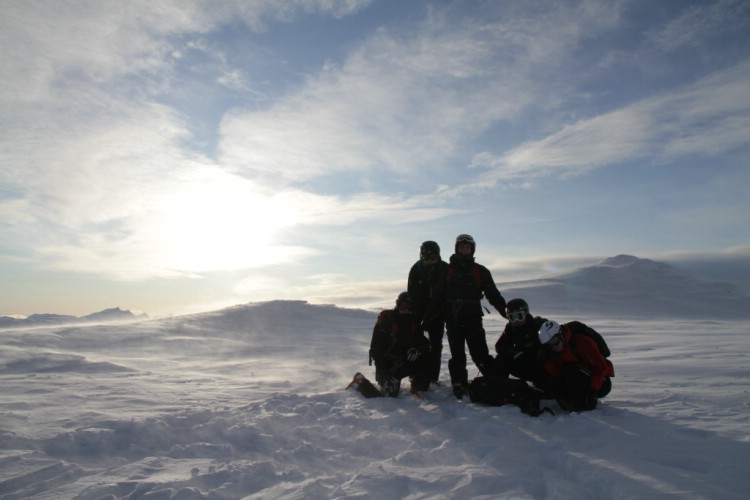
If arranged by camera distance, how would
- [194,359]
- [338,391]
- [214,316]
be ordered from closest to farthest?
[338,391] → [194,359] → [214,316]

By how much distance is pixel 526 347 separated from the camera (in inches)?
233

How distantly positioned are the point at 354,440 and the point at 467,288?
2711 millimetres

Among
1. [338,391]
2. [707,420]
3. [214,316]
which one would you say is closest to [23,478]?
[338,391]

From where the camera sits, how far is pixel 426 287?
7.14 metres

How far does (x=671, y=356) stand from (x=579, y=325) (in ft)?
17.9

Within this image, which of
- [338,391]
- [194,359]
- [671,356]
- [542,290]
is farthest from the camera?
[542,290]

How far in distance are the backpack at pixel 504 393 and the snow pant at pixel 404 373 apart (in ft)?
2.96

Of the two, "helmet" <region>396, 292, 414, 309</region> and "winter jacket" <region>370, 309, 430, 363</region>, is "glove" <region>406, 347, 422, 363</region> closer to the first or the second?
"winter jacket" <region>370, 309, 430, 363</region>

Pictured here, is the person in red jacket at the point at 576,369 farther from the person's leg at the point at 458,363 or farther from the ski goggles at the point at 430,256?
the ski goggles at the point at 430,256

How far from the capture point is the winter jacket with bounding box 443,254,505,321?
21.3ft

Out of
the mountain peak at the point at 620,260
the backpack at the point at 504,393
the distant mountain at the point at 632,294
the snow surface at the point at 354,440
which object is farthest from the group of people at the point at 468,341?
the mountain peak at the point at 620,260

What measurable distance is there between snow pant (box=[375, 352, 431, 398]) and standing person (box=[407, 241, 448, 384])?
0.16 metres

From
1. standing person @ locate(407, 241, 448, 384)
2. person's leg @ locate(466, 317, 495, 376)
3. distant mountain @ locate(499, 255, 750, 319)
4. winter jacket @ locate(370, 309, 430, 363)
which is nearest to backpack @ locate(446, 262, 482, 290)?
standing person @ locate(407, 241, 448, 384)

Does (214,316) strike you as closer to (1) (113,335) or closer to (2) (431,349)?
(1) (113,335)
